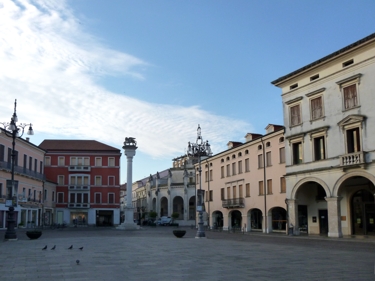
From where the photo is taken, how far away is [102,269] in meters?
14.8

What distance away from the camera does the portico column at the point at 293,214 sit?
38812 mm

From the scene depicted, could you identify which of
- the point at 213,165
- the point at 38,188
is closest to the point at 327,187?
the point at 213,165

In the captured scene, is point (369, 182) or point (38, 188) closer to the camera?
point (369, 182)

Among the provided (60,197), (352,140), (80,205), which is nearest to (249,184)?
(352,140)

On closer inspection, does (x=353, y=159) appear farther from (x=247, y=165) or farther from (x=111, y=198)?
(x=111, y=198)

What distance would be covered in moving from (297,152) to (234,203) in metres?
16.9

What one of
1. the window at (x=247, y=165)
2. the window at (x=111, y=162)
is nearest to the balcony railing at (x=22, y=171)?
→ the window at (x=111, y=162)

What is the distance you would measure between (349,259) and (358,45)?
19.4 meters

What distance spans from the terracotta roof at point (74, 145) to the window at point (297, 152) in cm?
4185

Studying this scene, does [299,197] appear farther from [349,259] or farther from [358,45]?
[349,259]

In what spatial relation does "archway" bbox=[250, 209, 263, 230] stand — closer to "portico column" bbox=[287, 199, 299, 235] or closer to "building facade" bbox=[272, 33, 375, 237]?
"building facade" bbox=[272, 33, 375, 237]

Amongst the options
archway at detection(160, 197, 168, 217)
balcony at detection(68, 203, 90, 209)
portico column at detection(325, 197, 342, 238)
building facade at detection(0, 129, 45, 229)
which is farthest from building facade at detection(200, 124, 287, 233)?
archway at detection(160, 197, 168, 217)

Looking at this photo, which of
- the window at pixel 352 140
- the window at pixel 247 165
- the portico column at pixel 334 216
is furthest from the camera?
the window at pixel 247 165

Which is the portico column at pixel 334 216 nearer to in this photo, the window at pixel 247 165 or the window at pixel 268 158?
the window at pixel 268 158
